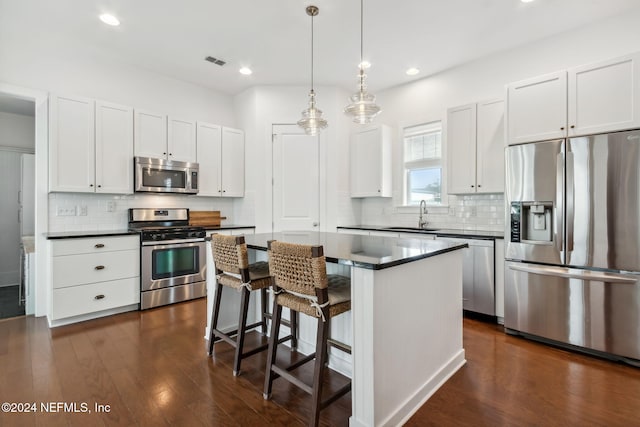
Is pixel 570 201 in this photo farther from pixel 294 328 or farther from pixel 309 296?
pixel 294 328

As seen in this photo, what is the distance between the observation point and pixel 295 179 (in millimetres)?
4684

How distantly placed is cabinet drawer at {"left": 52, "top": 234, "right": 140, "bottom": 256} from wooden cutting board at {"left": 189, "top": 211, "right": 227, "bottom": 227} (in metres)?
1.03

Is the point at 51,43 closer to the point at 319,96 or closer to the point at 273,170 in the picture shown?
the point at 273,170

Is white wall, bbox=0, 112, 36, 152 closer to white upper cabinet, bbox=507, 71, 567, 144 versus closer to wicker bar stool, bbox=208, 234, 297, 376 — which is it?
wicker bar stool, bbox=208, 234, 297, 376

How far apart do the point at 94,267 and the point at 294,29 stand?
325cm

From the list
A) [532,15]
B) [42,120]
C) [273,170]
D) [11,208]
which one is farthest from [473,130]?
[11,208]

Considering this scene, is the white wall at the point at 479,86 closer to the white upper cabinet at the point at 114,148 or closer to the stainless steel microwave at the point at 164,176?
the stainless steel microwave at the point at 164,176

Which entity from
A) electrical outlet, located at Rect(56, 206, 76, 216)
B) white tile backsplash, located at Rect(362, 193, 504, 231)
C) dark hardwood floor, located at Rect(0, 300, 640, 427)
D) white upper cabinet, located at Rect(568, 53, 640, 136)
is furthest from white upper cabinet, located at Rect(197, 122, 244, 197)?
white upper cabinet, located at Rect(568, 53, 640, 136)

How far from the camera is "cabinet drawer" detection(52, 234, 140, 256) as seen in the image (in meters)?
3.12

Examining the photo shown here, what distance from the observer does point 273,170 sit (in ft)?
15.4

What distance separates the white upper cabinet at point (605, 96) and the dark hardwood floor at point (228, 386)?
1.87 meters

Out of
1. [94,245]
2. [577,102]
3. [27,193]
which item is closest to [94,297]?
[94,245]

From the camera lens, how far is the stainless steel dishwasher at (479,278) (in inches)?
126

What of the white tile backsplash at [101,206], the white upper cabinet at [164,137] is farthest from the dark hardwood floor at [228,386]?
the white upper cabinet at [164,137]
